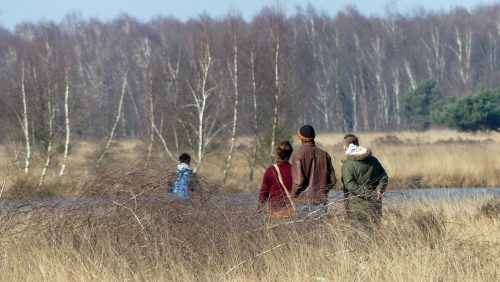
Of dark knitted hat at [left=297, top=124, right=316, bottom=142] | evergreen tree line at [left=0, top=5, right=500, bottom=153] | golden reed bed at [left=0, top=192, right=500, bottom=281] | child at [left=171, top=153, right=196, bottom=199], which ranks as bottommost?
golden reed bed at [left=0, top=192, right=500, bottom=281]

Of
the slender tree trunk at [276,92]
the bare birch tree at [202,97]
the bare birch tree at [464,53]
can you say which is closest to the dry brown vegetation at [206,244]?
the bare birch tree at [202,97]

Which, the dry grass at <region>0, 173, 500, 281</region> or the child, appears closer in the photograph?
the dry grass at <region>0, 173, 500, 281</region>

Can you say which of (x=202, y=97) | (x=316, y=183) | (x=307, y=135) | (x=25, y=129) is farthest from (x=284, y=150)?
(x=202, y=97)

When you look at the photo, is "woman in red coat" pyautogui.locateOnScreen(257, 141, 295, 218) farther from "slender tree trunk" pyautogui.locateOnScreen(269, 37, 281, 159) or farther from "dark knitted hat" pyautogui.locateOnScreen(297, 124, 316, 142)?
"slender tree trunk" pyautogui.locateOnScreen(269, 37, 281, 159)

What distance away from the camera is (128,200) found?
408 inches

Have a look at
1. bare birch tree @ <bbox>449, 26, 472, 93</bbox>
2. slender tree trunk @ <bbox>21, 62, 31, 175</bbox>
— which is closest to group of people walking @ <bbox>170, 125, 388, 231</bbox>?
slender tree trunk @ <bbox>21, 62, 31, 175</bbox>

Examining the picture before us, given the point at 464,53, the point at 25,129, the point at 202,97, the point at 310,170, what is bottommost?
the point at 310,170

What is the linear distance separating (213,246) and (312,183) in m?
1.33

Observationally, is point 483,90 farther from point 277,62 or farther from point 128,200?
point 128,200

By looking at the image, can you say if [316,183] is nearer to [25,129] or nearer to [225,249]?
[225,249]

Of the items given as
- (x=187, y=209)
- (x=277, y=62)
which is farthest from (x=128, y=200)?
(x=277, y=62)

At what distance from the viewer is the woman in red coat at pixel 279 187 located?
33.6 ft

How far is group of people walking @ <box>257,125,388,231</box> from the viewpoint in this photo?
10227 mm

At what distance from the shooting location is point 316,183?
1096 cm
